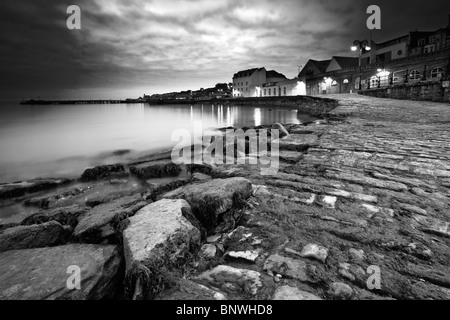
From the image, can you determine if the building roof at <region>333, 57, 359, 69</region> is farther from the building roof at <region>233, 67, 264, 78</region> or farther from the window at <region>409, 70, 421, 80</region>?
the building roof at <region>233, 67, 264, 78</region>

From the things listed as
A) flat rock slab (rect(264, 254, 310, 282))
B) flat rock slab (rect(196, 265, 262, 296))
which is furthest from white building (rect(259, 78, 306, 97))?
flat rock slab (rect(196, 265, 262, 296))

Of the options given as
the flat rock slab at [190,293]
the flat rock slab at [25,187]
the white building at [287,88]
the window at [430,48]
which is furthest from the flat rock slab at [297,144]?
the window at [430,48]

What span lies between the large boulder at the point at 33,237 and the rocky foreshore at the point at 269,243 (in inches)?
0.5

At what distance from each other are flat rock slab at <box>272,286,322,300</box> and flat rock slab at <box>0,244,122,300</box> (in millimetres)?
1272

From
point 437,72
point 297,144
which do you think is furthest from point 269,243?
point 437,72

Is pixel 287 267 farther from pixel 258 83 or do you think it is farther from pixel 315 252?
pixel 258 83

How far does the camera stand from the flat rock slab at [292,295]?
1.45 metres

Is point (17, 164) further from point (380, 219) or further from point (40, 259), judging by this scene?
point (380, 219)

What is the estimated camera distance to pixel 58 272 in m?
1.93

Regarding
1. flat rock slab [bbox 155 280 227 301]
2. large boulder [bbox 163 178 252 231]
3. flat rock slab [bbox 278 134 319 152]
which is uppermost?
flat rock slab [bbox 278 134 319 152]

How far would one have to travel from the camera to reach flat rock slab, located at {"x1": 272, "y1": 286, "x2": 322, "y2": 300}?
4.76 feet

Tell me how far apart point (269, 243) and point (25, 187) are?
6.91m

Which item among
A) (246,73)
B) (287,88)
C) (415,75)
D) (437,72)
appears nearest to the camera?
(437,72)

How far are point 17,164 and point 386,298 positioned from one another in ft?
41.6
